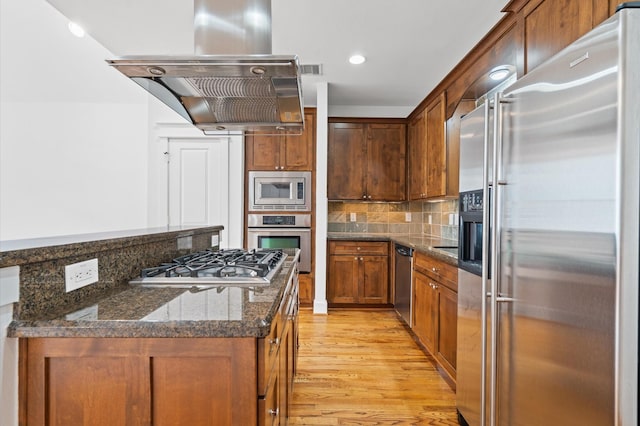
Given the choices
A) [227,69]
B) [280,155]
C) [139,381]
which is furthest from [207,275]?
[280,155]

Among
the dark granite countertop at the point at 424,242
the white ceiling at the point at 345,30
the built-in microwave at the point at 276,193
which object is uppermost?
the white ceiling at the point at 345,30

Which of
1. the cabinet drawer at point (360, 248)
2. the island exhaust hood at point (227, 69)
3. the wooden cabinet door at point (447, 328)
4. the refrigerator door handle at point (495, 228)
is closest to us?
the island exhaust hood at point (227, 69)

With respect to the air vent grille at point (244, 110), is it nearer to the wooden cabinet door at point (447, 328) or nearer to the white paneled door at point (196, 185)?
the wooden cabinet door at point (447, 328)

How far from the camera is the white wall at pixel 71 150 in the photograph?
13.1ft

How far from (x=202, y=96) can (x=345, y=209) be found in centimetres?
327

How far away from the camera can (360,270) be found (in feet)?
14.1

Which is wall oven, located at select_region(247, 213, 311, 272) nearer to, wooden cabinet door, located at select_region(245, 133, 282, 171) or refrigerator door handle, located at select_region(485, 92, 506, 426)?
wooden cabinet door, located at select_region(245, 133, 282, 171)

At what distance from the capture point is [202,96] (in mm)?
1816

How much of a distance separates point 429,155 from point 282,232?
1966 millimetres

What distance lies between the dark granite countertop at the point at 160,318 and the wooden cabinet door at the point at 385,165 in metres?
3.63

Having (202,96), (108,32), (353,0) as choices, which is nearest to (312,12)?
(353,0)

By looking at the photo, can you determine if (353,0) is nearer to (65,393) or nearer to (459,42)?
(459,42)

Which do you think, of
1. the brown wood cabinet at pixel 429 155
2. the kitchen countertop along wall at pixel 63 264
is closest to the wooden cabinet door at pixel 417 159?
the brown wood cabinet at pixel 429 155

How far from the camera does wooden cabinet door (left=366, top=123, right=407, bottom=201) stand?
4590mm
